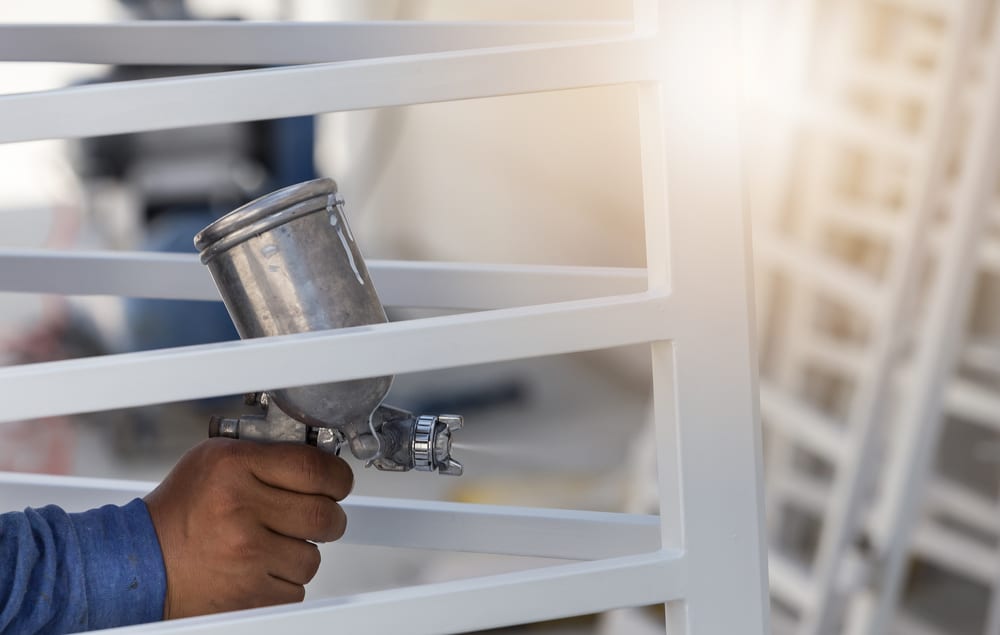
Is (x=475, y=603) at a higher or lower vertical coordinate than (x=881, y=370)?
lower

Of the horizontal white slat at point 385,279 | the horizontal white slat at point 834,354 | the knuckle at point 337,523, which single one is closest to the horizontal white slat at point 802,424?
the horizontal white slat at point 834,354

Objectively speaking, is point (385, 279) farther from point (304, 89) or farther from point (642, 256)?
point (642, 256)

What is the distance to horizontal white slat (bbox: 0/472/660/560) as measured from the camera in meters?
0.79

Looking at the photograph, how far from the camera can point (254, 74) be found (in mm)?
562

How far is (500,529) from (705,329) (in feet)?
0.80

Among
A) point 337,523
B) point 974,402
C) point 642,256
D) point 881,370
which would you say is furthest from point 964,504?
point 337,523

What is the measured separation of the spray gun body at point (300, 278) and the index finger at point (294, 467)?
1.4 inches

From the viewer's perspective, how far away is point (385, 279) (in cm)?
88

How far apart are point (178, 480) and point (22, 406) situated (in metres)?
0.20

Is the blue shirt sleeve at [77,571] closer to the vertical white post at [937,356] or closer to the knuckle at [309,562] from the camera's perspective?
the knuckle at [309,562]

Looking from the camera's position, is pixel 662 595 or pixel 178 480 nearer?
pixel 662 595

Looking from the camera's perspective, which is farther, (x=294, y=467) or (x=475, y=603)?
(x=294, y=467)

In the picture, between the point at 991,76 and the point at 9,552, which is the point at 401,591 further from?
the point at 991,76

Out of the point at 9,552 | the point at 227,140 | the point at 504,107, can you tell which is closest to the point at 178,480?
the point at 9,552
